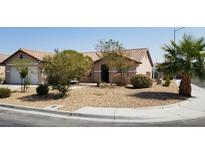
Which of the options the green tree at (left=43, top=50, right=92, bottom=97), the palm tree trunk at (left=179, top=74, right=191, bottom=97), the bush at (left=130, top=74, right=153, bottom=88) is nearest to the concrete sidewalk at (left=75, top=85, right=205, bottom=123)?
the green tree at (left=43, top=50, right=92, bottom=97)

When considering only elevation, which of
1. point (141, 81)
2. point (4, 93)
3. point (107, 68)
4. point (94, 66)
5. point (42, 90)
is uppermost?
point (94, 66)

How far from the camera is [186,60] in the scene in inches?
603

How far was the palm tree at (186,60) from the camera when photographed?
15047 millimetres

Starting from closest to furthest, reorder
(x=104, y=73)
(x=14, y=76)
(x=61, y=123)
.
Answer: (x=61, y=123), (x=14, y=76), (x=104, y=73)

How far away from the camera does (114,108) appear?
1104 cm

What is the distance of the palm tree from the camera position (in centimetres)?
1505

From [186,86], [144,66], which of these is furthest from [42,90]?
[144,66]

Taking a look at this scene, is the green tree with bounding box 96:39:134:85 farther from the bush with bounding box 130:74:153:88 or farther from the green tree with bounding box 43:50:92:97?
the green tree with bounding box 43:50:92:97

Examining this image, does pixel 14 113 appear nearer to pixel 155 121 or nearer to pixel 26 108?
pixel 26 108

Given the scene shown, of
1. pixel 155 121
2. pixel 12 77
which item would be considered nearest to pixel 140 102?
pixel 155 121

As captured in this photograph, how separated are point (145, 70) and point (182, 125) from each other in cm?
2288

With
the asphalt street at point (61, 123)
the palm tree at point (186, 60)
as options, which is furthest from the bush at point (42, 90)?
the palm tree at point (186, 60)

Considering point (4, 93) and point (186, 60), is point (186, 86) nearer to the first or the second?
point (186, 60)

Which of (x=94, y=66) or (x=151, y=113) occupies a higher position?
(x=94, y=66)
